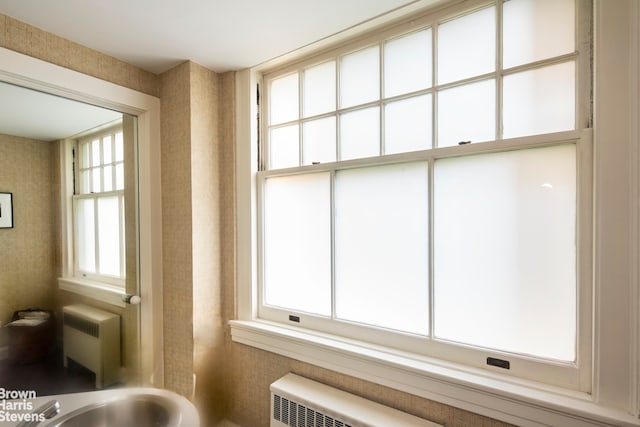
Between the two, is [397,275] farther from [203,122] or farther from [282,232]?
[203,122]

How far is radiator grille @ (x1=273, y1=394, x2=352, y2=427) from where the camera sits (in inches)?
50.2

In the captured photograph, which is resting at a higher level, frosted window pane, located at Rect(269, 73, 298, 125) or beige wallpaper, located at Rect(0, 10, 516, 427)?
frosted window pane, located at Rect(269, 73, 298, 125)

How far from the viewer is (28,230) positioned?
138 cm

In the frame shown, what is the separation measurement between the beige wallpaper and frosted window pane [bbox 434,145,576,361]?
0.89 m

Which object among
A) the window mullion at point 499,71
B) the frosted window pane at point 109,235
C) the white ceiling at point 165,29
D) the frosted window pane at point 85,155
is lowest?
the frosted window pane at point 109,235

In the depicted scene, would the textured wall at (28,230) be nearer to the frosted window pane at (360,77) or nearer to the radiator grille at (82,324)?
the radiator grille at (82,324)

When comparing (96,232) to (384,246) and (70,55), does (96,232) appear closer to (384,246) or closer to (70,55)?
(70,55)

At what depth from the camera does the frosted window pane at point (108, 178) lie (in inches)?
65.1

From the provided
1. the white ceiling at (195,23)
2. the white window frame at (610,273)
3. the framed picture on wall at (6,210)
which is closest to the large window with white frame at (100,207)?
the framed picture on wall at (6,210)

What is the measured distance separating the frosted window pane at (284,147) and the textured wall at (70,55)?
79cm

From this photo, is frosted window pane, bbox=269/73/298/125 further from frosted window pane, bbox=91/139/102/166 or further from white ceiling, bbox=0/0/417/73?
frosted window pane, bbox=91/139/102/166

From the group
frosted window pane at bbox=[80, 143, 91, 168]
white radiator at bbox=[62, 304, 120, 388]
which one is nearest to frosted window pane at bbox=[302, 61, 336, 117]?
frosted window pane at bbox=[80, 143, 91, 168]

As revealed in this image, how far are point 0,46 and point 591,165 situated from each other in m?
2.35

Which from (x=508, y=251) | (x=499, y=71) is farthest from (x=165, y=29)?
(x=508, y=251)
